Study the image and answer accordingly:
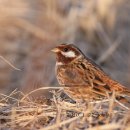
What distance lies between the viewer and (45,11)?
10969 millimetres

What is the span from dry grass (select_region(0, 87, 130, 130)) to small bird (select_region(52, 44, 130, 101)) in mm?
642

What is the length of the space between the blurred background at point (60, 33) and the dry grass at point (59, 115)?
4093 mm

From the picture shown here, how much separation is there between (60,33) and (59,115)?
524 centimetres

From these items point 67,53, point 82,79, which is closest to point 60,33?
point 67,53

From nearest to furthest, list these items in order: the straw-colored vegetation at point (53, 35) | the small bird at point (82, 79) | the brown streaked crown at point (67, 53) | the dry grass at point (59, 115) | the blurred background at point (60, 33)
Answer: the dry grass at point (59, 115) < the small bird at point (82, 79) < the brown streaked crown at point (67, 53) < the straw-colored vegetation at point (53, 35) < the blurred background at point (60, 33)

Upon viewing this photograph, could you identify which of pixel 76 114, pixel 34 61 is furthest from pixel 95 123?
pixel 34 61

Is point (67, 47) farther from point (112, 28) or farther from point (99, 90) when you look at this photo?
point (112, 28)

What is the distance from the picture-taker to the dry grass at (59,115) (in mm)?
4859

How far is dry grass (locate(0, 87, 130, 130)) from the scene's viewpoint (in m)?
4.86

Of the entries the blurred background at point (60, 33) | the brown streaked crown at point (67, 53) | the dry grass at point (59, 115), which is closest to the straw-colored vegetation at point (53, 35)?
the blurred background at point (60, 33)

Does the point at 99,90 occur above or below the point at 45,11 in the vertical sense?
below

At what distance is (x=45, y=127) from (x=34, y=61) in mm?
4760

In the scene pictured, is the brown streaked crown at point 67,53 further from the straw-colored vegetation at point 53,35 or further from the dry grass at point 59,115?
A: the straw-colored vegetation at point 53,35

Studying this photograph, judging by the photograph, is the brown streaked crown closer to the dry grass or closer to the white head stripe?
the white head stripe
